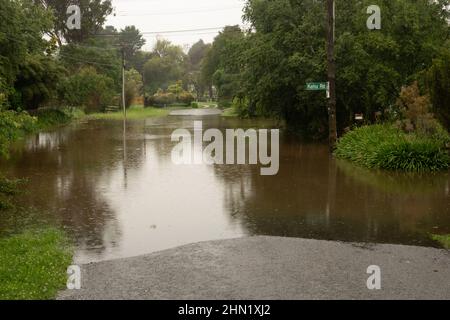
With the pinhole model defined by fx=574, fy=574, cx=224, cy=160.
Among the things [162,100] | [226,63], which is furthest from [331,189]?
[162,100]

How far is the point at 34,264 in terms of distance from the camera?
7879 millimetres

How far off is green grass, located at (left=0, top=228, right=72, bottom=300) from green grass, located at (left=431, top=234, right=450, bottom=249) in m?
5.81

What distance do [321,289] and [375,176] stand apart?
32.1ft

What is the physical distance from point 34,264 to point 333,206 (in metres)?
6.72

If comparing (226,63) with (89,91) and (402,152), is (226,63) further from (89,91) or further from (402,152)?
(89,91)

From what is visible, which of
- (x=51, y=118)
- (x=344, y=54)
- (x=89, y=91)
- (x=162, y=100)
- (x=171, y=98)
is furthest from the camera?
(x=171, y=98)

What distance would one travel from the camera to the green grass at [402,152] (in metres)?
16.9

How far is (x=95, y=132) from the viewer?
3375 centimetres

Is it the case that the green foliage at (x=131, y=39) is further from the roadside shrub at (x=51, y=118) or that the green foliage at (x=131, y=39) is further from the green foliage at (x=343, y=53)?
the green foliage at (x=343, y=53)

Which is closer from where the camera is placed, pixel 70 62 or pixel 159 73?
pixel 70 62

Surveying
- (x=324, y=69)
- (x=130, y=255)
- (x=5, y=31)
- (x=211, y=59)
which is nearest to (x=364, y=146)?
(x=324, y=69)

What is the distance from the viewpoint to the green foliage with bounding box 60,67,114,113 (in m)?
51.0

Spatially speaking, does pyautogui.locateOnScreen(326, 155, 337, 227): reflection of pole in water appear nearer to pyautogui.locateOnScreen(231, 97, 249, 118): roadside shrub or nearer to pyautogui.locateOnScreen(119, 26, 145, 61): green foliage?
pyautogui.locateOnScreen(231, 97, 249, 118): roadside shrub
